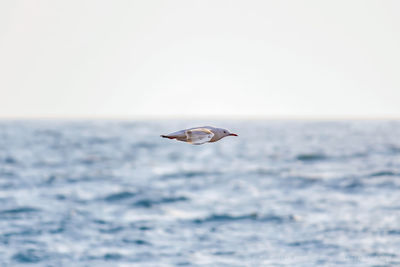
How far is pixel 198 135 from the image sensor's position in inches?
335

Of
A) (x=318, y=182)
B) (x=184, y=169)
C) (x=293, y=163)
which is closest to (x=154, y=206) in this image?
(x=318, y=182)

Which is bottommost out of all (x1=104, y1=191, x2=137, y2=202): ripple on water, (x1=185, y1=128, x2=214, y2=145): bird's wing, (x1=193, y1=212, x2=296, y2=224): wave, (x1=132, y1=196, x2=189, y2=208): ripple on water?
(x1=193, y1=212, x2=296, y2=224): wave

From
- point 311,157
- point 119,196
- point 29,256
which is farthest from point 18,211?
point 311,157

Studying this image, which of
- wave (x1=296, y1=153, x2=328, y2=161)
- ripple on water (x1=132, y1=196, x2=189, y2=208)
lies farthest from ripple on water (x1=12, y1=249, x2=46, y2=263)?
wave (x1=296, y1=153, x2=328, y2=161)

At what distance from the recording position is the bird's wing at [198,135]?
8.43 meters

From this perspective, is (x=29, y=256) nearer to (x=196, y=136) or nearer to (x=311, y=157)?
(x=196, y=136)

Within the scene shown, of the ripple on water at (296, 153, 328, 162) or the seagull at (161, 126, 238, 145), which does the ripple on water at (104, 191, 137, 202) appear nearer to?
the ripple on water at (296, 153, 328, 162)

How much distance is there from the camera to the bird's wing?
8.43 m

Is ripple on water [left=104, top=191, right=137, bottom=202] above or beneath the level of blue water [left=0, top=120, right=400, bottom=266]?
above

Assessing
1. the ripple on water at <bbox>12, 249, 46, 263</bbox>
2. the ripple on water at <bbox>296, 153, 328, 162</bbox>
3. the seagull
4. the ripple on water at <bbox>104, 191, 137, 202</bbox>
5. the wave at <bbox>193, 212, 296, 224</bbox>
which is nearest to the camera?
the seagull

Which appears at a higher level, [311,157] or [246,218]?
[311,157]

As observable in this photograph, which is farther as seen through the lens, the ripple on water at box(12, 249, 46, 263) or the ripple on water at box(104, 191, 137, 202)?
the ripple on water at box(104, 191, 137, 202)

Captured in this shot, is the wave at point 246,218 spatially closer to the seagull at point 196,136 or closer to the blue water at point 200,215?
the blue water at point 200,215

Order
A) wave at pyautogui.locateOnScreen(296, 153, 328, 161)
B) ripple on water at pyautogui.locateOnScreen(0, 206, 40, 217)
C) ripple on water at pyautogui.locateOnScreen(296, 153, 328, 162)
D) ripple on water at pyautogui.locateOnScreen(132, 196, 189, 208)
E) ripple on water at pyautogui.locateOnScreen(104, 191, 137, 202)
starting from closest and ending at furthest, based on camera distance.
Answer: ripple on water at pyautogui.locateOnScreen(0, 206, 40, 217) → ripple on water at pyautogui.locateOnScreen(132, 196, 189, 208) → ripple on water at pyautogui.locateOnScreen(104, 191, 137, 202) → ripple on water at pyautogui.locateOnScreen(296, 153, 328, 162) → wave at pyautogui.locateOnScreen(296, 153, 328, 161)
